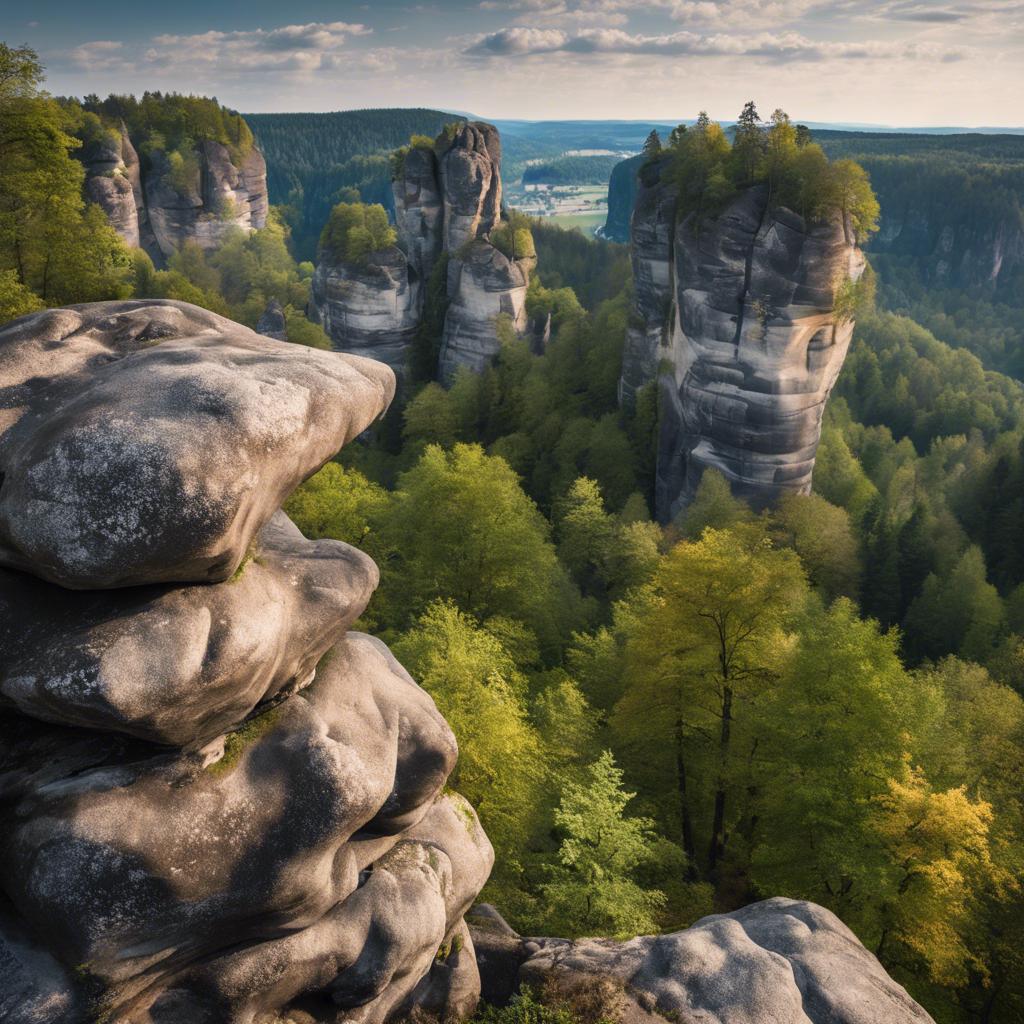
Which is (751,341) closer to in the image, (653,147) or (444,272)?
(653,147)

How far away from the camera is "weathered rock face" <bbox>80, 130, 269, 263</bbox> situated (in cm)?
6288

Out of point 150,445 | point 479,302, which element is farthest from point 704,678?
point 479,302

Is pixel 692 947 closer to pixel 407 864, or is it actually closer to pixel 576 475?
pixel 407 864

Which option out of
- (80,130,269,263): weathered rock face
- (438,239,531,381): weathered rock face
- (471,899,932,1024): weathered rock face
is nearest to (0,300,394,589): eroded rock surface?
(471,899,932,1024): weathered rock face

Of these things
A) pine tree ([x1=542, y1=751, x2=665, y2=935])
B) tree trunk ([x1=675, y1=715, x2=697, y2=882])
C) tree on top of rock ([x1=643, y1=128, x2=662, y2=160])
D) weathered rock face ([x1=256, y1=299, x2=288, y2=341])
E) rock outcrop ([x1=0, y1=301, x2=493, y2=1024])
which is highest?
tree on top of rock ([x1=643, y1=128, x2=662, y2=160])

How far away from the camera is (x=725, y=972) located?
12.8 meters

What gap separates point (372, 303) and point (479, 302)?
23.9 feet

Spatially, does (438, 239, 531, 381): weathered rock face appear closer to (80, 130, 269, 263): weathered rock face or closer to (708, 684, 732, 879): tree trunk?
(80, 130, 269, 263): weathered rock face

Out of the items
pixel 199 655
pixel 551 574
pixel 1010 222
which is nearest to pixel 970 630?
pixel 551 574

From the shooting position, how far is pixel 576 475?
148ft

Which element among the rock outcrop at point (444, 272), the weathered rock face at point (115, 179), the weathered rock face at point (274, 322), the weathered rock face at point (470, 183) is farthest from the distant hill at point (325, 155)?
the weathered rock face at point (274, 322)

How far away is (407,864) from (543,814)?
6.98m

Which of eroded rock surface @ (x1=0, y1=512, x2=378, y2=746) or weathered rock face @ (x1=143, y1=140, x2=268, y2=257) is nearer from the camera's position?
eroded rock surface @ (x1=0, y1=512, x2=378, y2=746)

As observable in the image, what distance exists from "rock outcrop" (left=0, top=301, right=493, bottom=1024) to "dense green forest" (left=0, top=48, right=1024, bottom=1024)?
656cm
